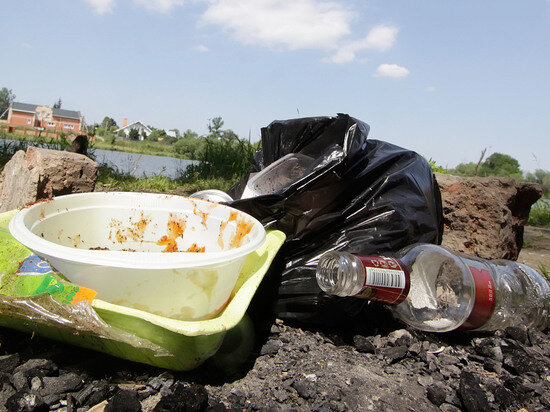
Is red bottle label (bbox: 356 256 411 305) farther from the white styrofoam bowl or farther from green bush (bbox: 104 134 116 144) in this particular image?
green bush (bbox: 104 134 116 144)

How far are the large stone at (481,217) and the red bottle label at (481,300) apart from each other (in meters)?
0.75

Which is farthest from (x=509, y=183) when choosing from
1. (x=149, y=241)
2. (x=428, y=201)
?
(x=149, y=241)

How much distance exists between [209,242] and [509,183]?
2.10m

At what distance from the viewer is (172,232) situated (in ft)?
5.69

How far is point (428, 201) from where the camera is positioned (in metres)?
2.05

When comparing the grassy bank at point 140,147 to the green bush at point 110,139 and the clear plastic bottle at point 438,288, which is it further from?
the clear plastic bottle at point 438,288

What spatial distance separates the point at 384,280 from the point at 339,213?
417 mm

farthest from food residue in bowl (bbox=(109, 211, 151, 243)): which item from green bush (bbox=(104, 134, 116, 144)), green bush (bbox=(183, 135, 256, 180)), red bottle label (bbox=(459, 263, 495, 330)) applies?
green bush (bbox=(104, 134, 116, 144))

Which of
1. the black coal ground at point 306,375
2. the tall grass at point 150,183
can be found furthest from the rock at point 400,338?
the tall grass at point 150,183

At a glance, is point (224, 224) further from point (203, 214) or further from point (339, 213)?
point (339, 213)

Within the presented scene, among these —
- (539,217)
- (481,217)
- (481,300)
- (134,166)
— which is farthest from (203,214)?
(539,217)

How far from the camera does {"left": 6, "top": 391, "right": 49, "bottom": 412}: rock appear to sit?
1031 millimetres

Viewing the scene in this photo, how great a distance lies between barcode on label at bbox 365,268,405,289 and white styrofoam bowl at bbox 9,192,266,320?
0.42m

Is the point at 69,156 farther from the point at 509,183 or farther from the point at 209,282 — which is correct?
the point at 509,183
